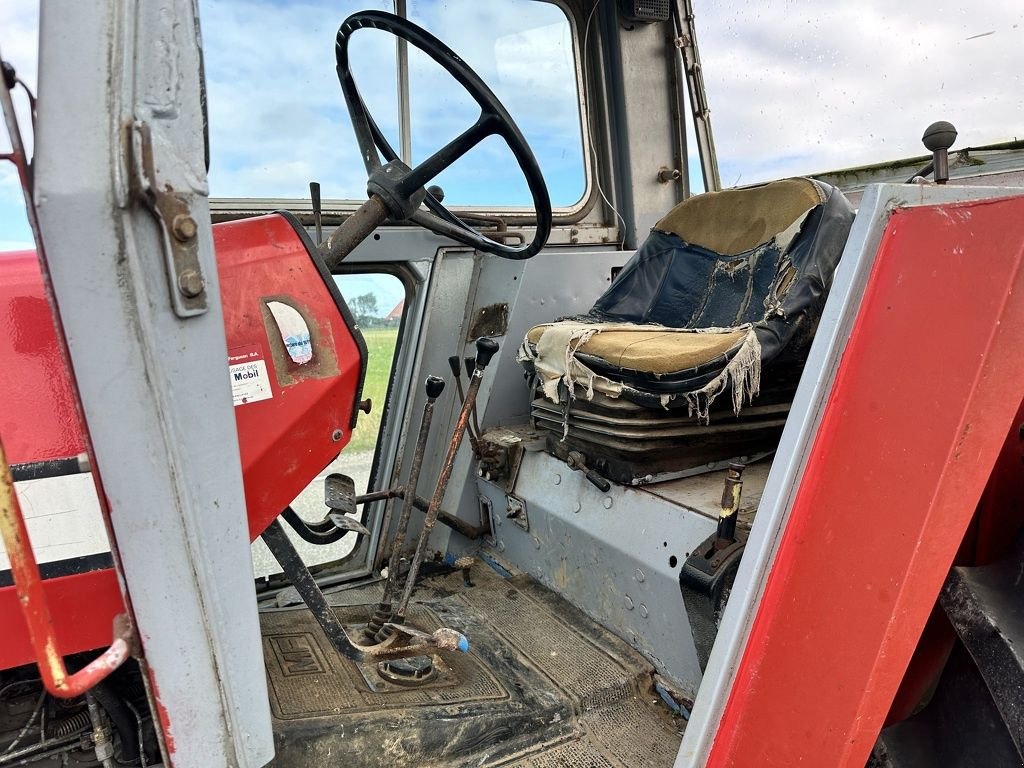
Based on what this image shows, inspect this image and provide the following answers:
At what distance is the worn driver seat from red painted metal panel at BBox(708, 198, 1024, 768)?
1.79 ft

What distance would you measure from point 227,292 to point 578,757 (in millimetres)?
1039

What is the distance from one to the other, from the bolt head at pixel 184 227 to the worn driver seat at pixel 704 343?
1.01m

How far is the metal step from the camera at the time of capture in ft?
2.51

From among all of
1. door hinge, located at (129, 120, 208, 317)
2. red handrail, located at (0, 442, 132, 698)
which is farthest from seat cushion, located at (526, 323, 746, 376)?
red handrail, located at (0, 442, 132, 698)

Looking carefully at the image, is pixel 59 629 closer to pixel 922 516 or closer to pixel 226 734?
pixel 226 734

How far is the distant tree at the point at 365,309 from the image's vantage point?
1.93 m

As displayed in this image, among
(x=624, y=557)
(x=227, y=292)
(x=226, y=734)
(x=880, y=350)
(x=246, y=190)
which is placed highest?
(x=246, y=190)

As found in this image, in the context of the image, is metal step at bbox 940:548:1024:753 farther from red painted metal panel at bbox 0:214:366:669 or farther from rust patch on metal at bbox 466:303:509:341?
rust patch on metal at bbox 466:303:509:341

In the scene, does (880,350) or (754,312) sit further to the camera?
(754,312)

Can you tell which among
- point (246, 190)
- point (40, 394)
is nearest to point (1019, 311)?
point (40, 394)

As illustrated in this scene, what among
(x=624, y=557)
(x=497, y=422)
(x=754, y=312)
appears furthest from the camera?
(x=497, y=422)

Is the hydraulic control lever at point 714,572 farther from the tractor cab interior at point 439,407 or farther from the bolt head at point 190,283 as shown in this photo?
the bolt head at point 190,283

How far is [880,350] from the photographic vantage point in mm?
818

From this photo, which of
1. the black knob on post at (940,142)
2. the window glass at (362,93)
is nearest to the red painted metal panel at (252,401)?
the window glass at (362,93)
